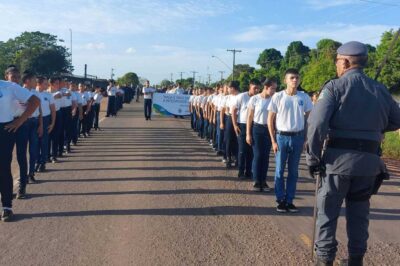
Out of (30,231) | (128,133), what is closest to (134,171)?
(30,231)

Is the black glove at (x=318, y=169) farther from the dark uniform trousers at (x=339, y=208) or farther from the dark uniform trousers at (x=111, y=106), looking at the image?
the dark uniform trousers at (x=111, y=106)

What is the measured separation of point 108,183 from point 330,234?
518 cm

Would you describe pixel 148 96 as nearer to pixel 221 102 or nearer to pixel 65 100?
pixel 65 100

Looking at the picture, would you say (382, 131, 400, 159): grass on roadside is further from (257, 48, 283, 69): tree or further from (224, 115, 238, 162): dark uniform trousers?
(257, 48, 283, 69): tree

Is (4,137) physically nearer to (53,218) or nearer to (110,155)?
(53,218)

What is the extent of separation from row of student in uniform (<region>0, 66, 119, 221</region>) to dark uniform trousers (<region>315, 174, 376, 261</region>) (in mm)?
4145

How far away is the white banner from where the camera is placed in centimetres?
2538

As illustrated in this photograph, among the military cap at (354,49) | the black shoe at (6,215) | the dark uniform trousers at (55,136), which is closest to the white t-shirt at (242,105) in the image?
the dark uniform trousers at (55,136)

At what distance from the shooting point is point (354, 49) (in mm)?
4297

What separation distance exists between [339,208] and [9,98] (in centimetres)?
452

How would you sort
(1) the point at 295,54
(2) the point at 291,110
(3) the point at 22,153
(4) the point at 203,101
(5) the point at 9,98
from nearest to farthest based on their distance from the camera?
(5) the point at 9,98 < (2) the point at 291,110 < (3) the point at 22,153 < (4) the point at 203,101 < (1) the point at 295,54

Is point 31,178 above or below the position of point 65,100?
below

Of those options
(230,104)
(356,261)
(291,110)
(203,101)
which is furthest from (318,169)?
(203,101)

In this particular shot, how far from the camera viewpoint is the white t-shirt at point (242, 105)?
934 cm
